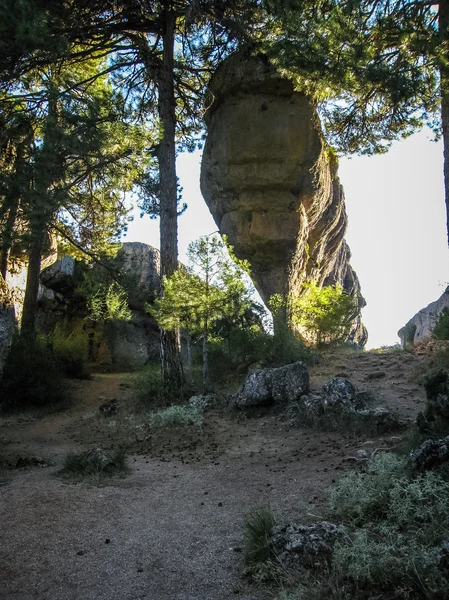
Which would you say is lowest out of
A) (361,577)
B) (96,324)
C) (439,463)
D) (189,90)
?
(361,577)

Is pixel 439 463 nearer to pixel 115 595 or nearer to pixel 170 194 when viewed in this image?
pixel 115 595

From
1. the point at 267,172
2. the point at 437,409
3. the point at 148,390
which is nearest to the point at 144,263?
the point at 267,172

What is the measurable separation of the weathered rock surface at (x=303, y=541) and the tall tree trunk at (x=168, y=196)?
843 cm

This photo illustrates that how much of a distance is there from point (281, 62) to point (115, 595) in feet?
36.7

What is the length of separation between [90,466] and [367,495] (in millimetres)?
3806

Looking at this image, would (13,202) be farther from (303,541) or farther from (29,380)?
(303,541)

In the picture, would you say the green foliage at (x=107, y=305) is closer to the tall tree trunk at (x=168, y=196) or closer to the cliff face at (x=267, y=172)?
the cliff face at (x=267, y=172)

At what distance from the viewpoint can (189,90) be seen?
57.2 feet

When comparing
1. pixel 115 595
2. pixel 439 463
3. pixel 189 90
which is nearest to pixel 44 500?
pixel 115 595

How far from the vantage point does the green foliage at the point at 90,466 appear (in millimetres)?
6012

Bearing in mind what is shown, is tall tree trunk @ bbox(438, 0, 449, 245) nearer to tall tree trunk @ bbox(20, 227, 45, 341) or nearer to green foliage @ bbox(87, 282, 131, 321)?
tall tree trunk @ bbox(20, 227, 45, 341)

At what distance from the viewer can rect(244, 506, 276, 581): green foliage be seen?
3179 mm

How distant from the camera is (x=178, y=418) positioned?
9.41 m

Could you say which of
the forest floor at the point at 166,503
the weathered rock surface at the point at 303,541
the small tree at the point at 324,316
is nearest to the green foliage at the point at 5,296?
the forest floor at the point at 166,503
